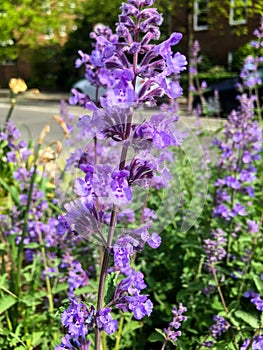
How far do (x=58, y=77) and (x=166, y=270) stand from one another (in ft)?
78.6

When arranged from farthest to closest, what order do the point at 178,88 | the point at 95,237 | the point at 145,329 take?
the point at 145,329 < the point at 95,237 < the point at 178,88

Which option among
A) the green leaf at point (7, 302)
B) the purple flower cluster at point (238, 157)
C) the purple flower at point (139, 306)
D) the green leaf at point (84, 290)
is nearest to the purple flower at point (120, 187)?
the purple flower at point (139, 306)

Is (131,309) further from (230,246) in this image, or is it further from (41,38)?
(41,38)

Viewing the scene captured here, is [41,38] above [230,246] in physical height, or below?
above

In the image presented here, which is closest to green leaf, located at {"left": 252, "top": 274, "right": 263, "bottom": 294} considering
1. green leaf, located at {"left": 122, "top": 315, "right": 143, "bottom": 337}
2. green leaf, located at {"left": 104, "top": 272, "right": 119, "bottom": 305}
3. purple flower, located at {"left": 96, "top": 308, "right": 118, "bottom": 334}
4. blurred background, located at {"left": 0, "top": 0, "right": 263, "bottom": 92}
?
green leaf, located at {"left": 122, "top": 315, "right": 143, "bottom": 337}

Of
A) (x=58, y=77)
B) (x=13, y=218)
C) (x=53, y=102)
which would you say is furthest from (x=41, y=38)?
(x=13, y=218)

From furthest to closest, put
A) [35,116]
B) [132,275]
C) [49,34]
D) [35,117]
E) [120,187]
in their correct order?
1. [49,34]
2. [35,116]
3. [35,117]
4. [132,275]
5. [120,187]

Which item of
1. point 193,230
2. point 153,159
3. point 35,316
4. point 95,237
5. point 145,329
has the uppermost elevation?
point 153,159

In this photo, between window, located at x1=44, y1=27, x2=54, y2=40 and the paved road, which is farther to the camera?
window, located at x1=44, y1=27, x2=54, y2=40

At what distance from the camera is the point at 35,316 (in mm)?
2512

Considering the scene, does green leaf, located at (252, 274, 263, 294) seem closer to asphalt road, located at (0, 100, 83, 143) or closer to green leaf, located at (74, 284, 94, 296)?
green leaf, located at (74, 284, 94, 296)

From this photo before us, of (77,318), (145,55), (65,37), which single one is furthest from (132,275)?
(65,37)

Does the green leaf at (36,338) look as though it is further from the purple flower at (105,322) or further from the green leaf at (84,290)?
the purple flower at (105,322)

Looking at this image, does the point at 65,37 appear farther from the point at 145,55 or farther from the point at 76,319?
the point at 76,319
